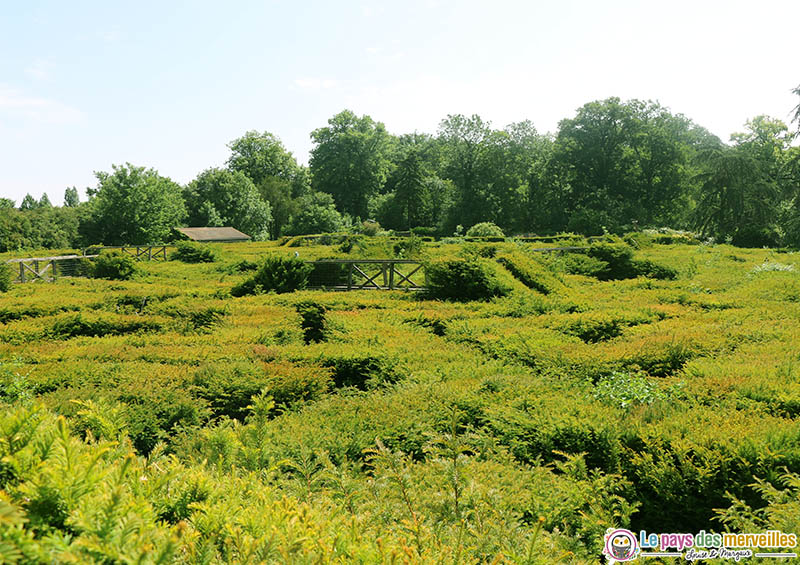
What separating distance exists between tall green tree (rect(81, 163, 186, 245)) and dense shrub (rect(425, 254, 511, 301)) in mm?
47221

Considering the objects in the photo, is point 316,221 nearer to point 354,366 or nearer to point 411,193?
point 411,193

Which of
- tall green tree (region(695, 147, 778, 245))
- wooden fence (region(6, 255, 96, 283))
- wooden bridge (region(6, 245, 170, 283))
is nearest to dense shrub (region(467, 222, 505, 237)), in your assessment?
tall green tree (region(695, 147, 778, 245))

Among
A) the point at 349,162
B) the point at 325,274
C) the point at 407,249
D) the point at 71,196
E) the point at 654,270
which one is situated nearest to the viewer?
the point at 325,274

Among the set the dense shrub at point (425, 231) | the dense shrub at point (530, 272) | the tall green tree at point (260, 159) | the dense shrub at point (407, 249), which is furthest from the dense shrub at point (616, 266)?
the tall green tree at point (260, 159)

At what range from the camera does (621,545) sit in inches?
137

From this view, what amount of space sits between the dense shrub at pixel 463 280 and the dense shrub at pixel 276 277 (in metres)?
4.92

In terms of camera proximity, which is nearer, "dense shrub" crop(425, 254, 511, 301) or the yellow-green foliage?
the yellow-green foliage

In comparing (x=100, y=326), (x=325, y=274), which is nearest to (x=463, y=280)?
(x=325, y=274)

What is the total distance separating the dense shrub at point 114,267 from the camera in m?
22.5

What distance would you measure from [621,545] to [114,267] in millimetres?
24066

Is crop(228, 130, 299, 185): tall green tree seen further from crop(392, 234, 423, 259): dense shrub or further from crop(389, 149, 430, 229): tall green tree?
crop(392, 234, 423, 259): dense shrub

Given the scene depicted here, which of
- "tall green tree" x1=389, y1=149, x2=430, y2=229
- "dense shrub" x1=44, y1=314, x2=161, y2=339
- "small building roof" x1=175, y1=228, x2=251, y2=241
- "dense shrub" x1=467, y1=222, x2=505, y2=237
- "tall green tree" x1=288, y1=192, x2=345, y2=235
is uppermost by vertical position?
"tall green tree" x1=389, y1=149, x2=430, y2=229

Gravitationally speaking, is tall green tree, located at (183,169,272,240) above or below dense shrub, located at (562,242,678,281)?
above

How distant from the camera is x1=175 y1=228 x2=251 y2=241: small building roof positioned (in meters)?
56.3
